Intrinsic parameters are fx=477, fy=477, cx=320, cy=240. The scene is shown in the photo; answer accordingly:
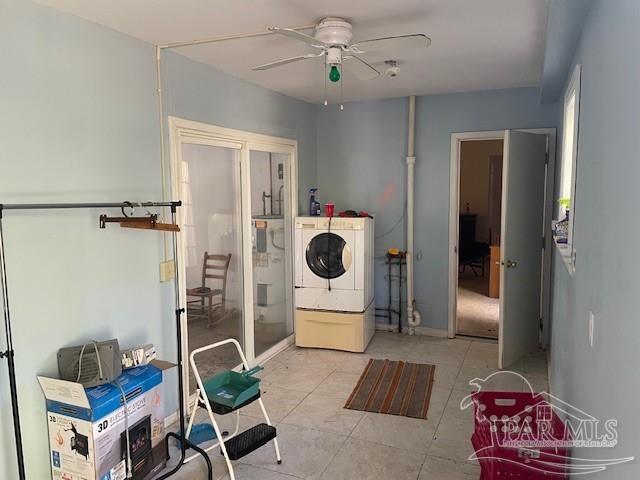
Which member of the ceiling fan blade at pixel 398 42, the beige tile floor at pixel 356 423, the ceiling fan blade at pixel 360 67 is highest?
the ceiling fan blade at pixel 360 67

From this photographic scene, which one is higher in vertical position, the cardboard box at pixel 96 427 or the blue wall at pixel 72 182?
the blue wall at pixel 72 182

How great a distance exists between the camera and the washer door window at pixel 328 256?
179 inches

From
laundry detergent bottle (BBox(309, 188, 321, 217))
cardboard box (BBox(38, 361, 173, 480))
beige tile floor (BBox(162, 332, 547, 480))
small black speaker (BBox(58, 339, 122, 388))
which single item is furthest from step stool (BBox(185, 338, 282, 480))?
laundry detergent bottle (BBox(309, 188, 321, 217))

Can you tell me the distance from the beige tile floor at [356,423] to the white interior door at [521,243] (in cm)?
27

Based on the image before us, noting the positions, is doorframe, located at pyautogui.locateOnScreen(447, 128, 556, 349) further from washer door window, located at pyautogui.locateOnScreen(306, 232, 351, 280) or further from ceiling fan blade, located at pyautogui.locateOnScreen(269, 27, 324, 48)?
ceiling fan blade, located at pyautogui.locateOnScreen(269, 27, 324, 48)

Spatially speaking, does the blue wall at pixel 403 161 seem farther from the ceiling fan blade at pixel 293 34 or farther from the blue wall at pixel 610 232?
the ceiling fan blade at pixel 293 34

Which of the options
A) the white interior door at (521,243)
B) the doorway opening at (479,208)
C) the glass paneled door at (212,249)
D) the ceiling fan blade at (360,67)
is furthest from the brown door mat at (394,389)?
the doorway opening at (479,208)

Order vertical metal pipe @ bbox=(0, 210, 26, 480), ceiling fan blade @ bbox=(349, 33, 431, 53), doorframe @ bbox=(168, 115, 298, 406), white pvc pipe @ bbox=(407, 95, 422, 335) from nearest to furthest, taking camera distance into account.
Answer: vertical metal pipe @ bbox=(0, 210, 26, 480), ceiling fan blade @ bbox=(349, 33, 431, 53), doorframe @ bbox=(168, 115, 298, 406), white pvc pipe @ bbox=(407, 95, 422, 335)

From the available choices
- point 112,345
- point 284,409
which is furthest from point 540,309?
point 112,345

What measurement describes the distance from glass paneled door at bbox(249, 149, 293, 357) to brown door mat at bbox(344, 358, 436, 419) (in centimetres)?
102

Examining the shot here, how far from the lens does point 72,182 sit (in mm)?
2461

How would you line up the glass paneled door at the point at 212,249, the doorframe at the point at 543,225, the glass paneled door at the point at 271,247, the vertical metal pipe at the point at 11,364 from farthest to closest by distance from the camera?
1. the doorframe at the point at 543,225
2. the glass paneled door at the point at 271,247
3. the glass paneled door at the point at 212,249
4. the vertical metal pipe at the point at 11,364

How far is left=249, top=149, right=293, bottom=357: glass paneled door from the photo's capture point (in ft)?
14.2

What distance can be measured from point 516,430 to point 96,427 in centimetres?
200
